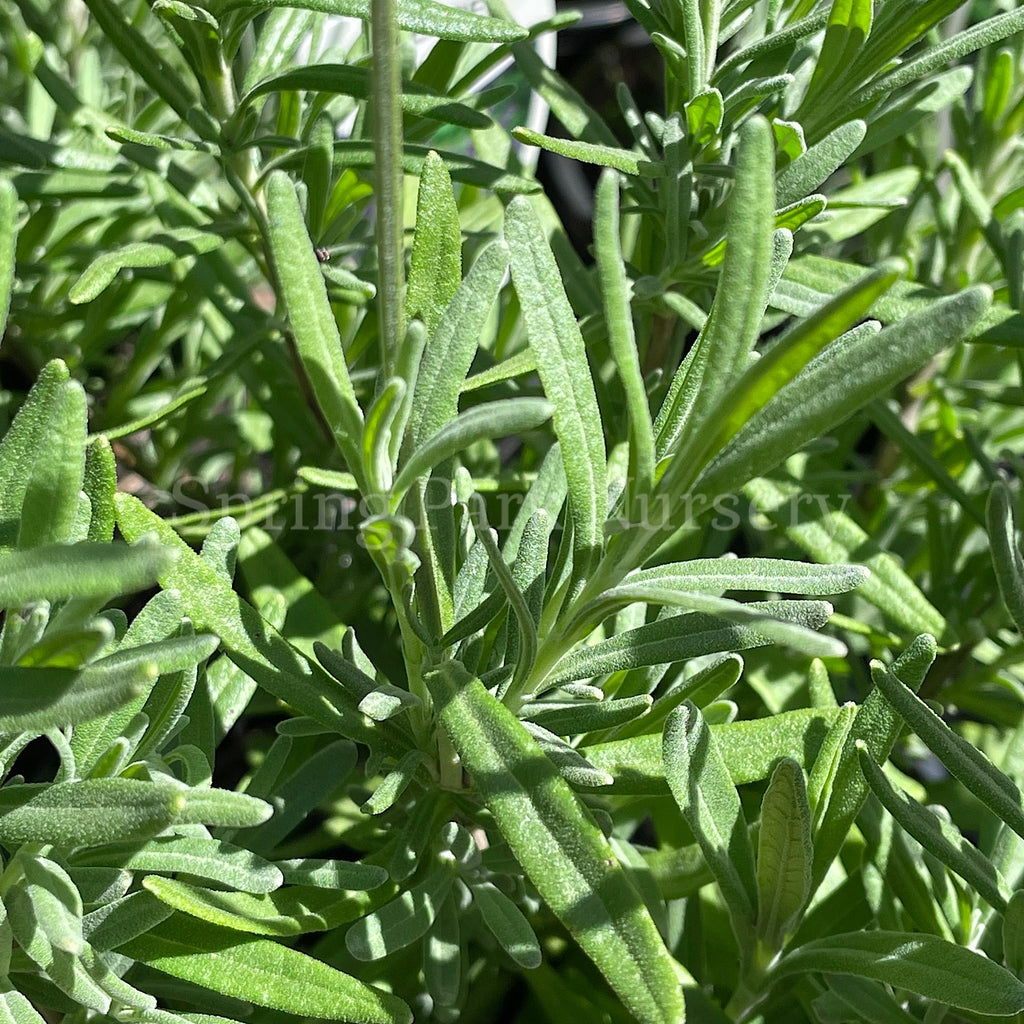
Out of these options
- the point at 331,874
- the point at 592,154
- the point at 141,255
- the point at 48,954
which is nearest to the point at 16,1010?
the point at 48,954

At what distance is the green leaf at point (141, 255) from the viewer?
2.24 feet

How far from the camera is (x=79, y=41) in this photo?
1253 mm

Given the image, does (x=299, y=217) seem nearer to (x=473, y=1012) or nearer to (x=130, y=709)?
(x=130, y=709)

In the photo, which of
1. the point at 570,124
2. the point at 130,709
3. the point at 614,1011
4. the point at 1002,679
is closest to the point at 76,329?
the point at 570,124

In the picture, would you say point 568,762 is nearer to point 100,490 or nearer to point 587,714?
point 587,714

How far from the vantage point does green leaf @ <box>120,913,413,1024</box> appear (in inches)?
22.2

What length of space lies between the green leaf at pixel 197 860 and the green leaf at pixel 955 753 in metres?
0.35

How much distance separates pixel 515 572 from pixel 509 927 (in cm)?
21

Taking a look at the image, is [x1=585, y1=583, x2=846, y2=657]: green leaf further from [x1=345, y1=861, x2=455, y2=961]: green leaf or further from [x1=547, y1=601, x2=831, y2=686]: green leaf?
[x1=345, y1=861, x2=455, y2=961]: green leaf

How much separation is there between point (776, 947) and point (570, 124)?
2.05ft

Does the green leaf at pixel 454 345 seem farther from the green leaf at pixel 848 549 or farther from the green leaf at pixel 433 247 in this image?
the green leaf at pixel 848 549

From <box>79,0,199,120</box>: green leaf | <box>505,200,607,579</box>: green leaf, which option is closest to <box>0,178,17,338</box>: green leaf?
<box>505,200,607,579</box>: green leaf

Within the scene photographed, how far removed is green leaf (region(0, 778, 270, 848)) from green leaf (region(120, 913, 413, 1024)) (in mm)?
112

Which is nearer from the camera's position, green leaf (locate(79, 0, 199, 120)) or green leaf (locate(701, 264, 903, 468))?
green leaf (locate(701, 264, 903, 468))
